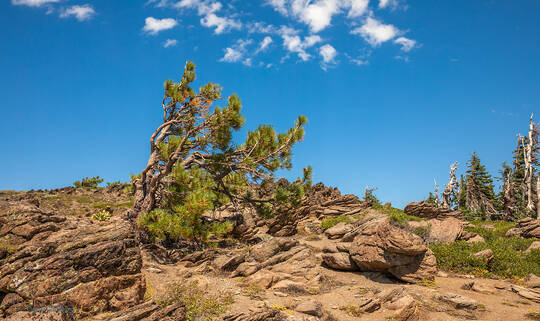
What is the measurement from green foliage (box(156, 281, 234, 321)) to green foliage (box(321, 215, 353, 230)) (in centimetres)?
1510

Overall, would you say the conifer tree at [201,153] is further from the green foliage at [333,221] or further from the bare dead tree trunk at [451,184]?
the bare dead tree trunk at [451,184]

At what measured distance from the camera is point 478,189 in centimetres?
4559

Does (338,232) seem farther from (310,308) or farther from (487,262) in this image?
(310,308)

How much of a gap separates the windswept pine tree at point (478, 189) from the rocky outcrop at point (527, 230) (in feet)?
71.0

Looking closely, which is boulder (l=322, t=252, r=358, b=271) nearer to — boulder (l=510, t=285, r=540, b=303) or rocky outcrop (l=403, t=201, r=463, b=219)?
boulder (l=510, t=285, r=540, b=303)

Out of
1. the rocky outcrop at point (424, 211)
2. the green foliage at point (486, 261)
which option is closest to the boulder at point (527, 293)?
the green foliage at point (486, 261)

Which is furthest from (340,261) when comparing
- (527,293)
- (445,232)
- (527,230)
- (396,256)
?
(527,230)

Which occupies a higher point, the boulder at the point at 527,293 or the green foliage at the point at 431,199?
the green foliage at the point at 431,199

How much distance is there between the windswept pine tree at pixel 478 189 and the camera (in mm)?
43494

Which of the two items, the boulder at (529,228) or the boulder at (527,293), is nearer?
the boulder at (527,293)

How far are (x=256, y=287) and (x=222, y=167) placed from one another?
8.23 m

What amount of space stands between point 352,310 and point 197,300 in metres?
4.58

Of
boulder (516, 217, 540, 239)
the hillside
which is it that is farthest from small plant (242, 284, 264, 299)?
boulder (516, 217, 540, 239)

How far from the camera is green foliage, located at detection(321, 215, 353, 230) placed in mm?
23770
